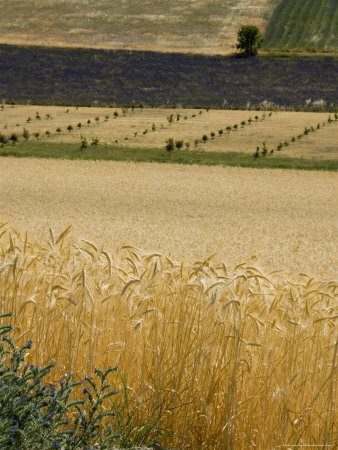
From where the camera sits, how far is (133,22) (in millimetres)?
75625

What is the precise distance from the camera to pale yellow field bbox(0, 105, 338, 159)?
30628 mm

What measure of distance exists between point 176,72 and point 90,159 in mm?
29517

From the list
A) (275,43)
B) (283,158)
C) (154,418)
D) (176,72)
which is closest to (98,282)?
(154,418)

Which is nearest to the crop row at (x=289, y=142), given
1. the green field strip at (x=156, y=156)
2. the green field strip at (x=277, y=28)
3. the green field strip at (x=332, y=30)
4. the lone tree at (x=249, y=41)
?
the green field strip at (x=156, y=156)

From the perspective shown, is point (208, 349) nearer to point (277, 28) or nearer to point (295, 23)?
point (277, 28)

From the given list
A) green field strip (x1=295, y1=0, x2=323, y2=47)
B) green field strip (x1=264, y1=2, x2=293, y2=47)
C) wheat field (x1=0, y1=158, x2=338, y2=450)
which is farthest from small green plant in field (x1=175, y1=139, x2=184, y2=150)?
green field strip (x1=295, y1=0, x2=323, y2=47)

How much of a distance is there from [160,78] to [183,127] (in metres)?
16.9

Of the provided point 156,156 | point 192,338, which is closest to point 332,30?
point 156,156

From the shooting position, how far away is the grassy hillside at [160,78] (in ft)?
152

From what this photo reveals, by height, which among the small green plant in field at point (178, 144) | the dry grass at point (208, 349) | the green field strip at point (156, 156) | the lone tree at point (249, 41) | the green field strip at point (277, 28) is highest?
the green field strip at point (277, 28)

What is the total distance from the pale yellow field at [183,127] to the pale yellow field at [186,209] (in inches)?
264

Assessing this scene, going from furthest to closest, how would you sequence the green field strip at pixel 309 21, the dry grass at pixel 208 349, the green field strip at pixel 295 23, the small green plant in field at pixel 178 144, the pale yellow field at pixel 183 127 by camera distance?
the green field strip at pixel 309 21 < the green field strip at pixel 295 23 < the pale yellow field at pixel 183 127 < the small green plant in field at pixel 178 144 < the dry grass at pixel 208 349

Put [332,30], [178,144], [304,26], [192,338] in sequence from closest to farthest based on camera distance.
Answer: [192,338] → [178,144] → [332,30] → [304,26]

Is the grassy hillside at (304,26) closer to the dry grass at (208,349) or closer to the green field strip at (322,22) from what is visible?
the green field strip at (322,22)
